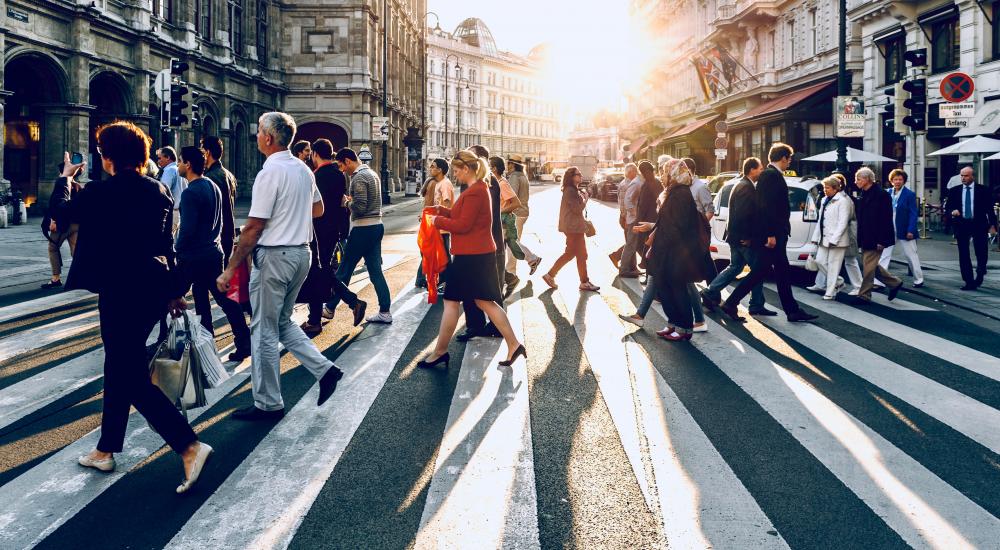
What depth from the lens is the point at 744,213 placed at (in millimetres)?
9047

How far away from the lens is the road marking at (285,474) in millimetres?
3566

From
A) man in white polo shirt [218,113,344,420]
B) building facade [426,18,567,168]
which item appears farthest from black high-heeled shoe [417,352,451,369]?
building facade [426,18,567,168]

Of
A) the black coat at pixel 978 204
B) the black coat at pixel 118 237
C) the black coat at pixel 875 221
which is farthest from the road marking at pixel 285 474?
the black coat at pixel 978 204

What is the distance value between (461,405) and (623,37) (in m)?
65.5

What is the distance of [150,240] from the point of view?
170 inches

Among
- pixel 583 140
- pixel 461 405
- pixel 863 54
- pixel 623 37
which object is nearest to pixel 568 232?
pixel 461 405

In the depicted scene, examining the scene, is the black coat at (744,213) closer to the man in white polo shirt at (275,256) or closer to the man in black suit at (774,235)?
the man in black suit at (774,235)

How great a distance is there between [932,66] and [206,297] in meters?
22.3

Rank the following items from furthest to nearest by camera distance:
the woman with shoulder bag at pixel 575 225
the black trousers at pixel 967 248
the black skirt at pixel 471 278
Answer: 1. the black trousers at pixel 967 248
2. the woman with shoulder bag at pixel 575 225
3. the black skirt at pixel 471 278

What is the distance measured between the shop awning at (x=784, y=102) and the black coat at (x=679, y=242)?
2184 cm

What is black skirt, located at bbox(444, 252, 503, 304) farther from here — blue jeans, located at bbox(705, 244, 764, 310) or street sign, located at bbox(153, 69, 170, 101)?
street sign, located at bbox(153, 69, 170, 101)

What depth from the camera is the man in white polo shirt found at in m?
5.06

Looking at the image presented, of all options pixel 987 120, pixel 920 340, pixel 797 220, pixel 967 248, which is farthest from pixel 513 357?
pixel 987 120

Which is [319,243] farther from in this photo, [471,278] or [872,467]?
[872,467]
